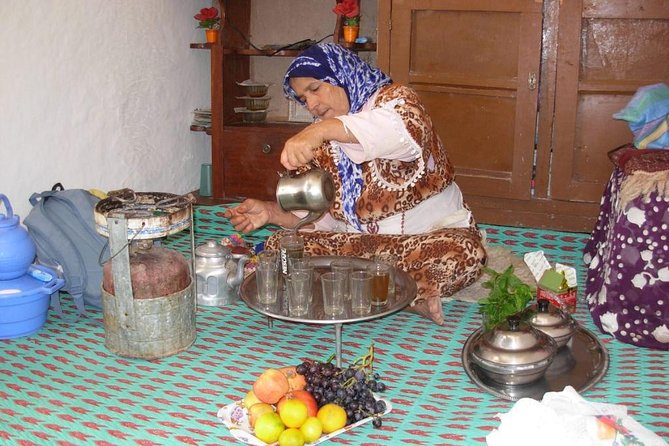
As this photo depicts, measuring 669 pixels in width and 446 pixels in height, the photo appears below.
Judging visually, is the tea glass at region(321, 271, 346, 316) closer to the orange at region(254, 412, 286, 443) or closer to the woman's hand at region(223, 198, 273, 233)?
the orange at region(254, 412, 286, 443)

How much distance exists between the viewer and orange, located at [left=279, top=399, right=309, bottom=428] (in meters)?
1.94

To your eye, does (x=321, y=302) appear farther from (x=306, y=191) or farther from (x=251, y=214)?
(x=251, y=214)

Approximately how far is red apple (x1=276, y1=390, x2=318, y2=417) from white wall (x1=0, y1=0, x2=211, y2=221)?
179 centimetres

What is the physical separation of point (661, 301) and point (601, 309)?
8.6 inches

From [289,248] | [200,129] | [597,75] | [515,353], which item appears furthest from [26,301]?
[597,75]

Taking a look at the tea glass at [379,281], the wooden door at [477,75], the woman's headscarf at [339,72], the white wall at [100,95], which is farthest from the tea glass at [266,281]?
the wooden door at [477,75]

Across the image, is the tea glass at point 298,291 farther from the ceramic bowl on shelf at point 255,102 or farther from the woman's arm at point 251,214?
the ceramic bowl on shelf at point 255,102

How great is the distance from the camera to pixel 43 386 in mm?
2363

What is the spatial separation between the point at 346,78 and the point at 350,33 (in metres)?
1.23

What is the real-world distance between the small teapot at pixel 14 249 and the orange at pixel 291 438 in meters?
1.34

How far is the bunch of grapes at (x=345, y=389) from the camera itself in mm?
2051

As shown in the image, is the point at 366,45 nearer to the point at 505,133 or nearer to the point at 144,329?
the point at 505,133

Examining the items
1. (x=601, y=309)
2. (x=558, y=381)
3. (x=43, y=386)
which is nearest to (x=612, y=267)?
(x=601, y=309)

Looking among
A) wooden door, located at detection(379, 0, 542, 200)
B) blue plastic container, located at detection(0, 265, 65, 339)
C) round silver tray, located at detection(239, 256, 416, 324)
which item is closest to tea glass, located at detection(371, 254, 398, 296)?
round silver tray, located at detection(239, 256, 416, 324)
